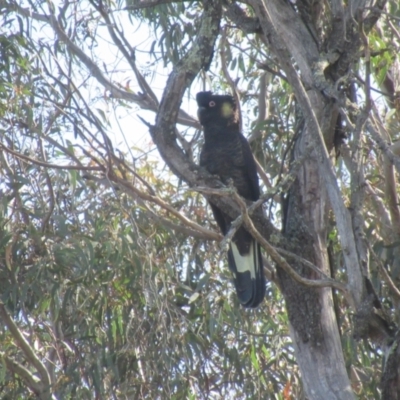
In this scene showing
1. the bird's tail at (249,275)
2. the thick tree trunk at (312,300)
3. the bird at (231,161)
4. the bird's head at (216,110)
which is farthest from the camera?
the bird's head at (216,110)

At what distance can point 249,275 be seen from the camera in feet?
9.99

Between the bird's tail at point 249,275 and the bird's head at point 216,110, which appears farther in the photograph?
the bird's head at point 216,110

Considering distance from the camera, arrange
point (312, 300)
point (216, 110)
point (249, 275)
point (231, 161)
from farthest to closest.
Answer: point (216, 110) → point (231, 161) → point (249, 275) → point (312, 300)

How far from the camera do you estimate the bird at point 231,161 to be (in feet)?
10.2

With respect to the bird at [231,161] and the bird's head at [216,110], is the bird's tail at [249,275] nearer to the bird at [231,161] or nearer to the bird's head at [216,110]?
the bird at [231,161]

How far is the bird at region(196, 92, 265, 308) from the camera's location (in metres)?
3.12

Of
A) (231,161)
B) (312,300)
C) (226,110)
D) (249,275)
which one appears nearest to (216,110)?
(226,110)

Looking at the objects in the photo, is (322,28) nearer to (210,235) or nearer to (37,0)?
(210,235)

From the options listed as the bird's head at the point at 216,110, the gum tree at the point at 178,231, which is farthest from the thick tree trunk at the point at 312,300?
the bird's head at the point at 216,110

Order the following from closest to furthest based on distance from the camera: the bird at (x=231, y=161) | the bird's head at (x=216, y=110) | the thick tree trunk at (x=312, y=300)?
1. the thick tree trunk at (x=312, y=300)
2. the bird at (x=231, y=161)
3. the bird's head at (x=216, y=110)

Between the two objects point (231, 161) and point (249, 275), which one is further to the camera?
point (231, 161)

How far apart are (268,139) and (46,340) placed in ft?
5.15

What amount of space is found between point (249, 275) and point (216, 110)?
97 centimetres

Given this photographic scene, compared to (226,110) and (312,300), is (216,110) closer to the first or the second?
(226,110)
